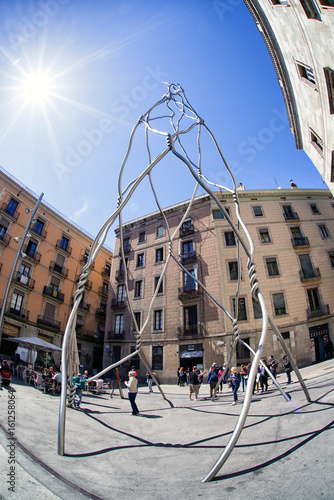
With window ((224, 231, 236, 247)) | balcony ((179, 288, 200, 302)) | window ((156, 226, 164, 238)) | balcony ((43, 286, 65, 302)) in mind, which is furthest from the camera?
window ((156, 226, 164, 238))

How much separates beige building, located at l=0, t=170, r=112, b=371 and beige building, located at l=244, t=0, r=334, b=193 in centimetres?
2490

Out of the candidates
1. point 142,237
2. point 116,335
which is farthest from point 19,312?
point 142,237

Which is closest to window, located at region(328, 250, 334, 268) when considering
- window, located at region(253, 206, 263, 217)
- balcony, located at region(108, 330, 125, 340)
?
window, located at region(253, 206, 263, 217)

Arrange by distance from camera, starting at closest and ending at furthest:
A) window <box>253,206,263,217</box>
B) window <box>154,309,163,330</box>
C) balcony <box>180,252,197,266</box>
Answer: window <box>154,309,163,330</box>
balcony <box>180,252,197,266</box>
window <box>253,206,263,217</box>

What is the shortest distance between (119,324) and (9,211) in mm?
17756

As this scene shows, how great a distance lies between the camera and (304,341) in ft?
67.2

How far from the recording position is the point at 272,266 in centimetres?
2377

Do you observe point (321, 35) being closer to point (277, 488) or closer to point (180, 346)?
point (277, 488)

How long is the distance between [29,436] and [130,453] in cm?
144

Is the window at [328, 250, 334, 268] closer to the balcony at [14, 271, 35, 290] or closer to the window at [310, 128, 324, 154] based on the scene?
the window at [310, 128, 324, 154]

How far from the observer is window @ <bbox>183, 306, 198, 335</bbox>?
2317 centimetres

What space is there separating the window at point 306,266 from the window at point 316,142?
1166 centimetres

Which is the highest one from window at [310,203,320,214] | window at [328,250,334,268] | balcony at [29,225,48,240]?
window at [310,203,320,214]

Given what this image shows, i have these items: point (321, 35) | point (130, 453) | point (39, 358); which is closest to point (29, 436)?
point (130, 453)
